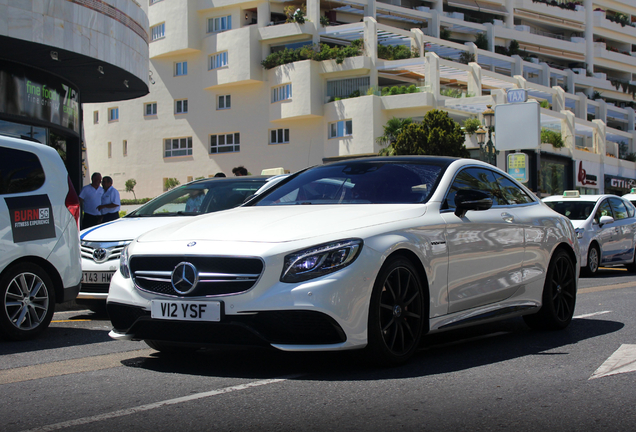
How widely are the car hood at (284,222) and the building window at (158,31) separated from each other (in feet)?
170

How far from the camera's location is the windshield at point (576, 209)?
16.1 m

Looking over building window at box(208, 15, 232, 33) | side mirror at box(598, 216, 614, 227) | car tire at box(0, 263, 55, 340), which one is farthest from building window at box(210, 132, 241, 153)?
car tire at box(0, 263, 55, 340)

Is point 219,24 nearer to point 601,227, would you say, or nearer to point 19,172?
Answer: point 601,227

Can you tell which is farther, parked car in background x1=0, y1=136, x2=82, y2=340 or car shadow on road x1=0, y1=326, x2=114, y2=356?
parked car in background x1=0, y1=136, x2=82, y2=340

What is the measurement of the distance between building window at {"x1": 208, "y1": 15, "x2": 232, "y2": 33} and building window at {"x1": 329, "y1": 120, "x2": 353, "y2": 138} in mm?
10648

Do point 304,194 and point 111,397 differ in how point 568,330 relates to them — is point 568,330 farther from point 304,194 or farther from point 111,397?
point 111,397

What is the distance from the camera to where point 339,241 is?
4922mm

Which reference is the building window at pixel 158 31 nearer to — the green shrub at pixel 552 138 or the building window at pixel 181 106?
the building window at pixel 181 106

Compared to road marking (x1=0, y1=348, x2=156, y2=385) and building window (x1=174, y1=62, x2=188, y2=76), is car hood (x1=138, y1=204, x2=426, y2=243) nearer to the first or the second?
road marking (x1=0, y1=348, x2=156, y2=385)

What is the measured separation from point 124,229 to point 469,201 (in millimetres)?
4227

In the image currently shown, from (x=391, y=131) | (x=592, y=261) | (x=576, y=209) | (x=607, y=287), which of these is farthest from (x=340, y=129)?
(x=607, y=287)

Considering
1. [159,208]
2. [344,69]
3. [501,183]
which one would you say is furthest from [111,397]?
[344,69]

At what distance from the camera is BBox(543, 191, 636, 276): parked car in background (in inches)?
616

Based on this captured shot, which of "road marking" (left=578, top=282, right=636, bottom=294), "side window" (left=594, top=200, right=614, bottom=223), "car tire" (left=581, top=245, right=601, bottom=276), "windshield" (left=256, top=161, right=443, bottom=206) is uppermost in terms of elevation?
"windshield" (left=256, top=161, right=443, bottom=206)
